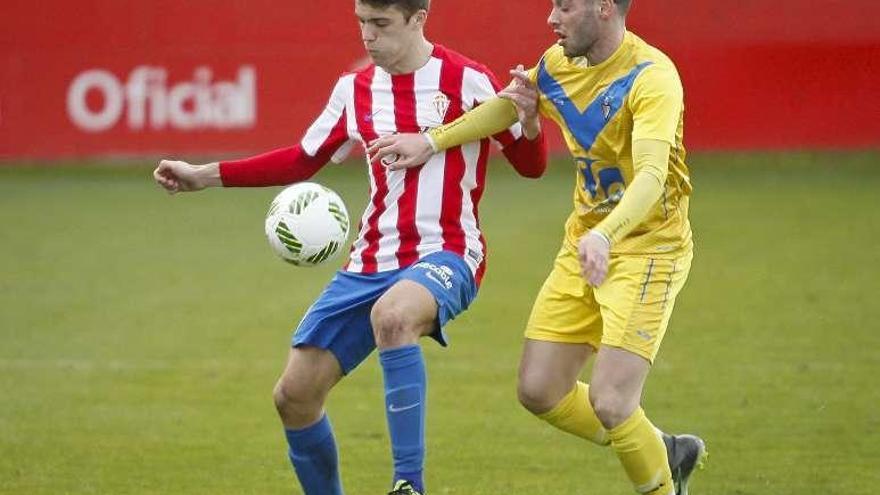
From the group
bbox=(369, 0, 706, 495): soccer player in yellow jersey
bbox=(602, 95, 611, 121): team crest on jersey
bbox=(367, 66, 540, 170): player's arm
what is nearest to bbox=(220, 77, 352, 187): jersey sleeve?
bbox=(367, 66, 540, 170): player's arm

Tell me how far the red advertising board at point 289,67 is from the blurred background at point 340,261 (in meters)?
0.03

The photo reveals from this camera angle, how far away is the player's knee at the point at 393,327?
240 inches

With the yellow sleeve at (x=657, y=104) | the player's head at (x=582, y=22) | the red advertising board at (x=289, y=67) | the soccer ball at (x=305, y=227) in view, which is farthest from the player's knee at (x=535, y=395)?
the red advertising board at (x=289, y=67)

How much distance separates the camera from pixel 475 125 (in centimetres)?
642

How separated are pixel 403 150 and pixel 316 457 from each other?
125 cm

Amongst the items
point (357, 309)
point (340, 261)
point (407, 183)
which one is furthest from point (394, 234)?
point (340, 261)

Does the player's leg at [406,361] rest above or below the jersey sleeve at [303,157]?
below

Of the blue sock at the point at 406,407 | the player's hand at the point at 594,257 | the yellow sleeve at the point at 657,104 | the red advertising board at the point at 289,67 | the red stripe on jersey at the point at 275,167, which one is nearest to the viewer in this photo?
the player's hand at the point at 594,257

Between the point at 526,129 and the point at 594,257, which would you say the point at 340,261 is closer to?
the point at 526,129

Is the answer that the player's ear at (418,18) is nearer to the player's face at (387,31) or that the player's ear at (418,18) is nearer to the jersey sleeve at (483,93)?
the player's face at (387,31)

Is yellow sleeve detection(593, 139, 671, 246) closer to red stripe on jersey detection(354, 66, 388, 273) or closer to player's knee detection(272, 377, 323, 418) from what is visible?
red stripe on jersey detection(354, 66, 388, 273)

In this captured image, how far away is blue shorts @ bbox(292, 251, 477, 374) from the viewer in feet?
20.9

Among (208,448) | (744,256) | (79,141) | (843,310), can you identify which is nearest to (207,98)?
(79,141)

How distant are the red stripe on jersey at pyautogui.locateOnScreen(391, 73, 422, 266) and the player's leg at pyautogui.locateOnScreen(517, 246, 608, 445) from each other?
1.94 ft
